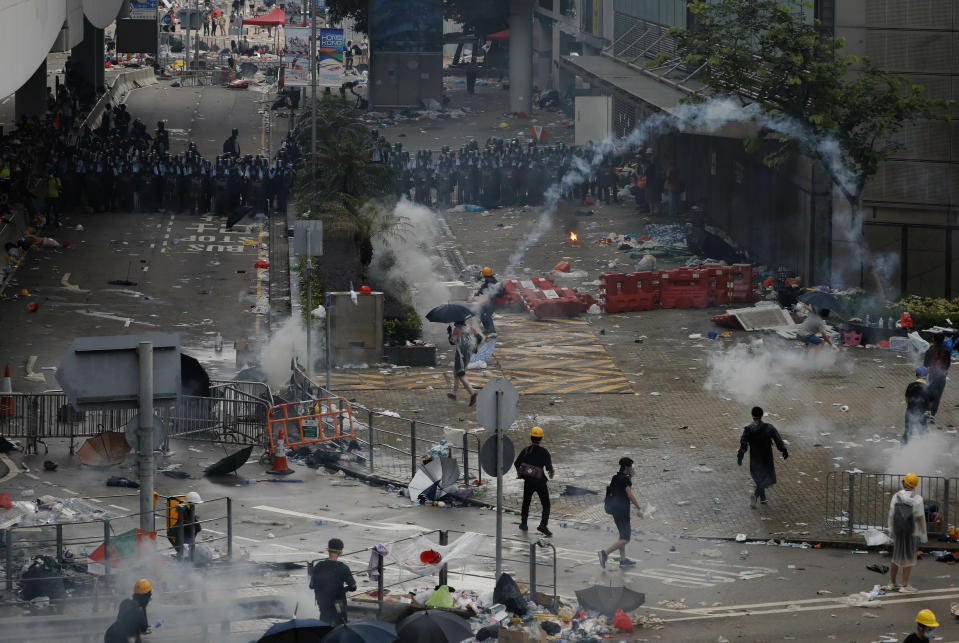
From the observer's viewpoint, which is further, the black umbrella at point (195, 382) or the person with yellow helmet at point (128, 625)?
the black umbrella at point (195, 382)

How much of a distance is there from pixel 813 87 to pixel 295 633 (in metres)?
20.0

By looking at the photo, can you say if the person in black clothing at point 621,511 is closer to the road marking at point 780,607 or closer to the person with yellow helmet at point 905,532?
the road marking at point 780,607

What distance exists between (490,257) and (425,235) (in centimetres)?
296

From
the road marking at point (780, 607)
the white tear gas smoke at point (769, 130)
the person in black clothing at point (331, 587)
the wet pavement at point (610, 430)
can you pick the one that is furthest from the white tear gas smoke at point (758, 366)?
the person in black clothing at point (331, 587)

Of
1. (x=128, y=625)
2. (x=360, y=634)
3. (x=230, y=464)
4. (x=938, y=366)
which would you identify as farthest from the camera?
(x=938, y=366)

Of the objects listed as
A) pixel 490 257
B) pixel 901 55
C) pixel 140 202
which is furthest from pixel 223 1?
pixel 901 55

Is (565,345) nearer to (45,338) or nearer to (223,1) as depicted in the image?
(45,338)

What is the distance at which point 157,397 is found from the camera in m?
11.7

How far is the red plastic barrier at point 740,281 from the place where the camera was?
29859 mm

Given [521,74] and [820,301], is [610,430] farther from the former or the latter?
[521,74]

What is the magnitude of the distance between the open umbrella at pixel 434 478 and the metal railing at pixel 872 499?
4.28 metres

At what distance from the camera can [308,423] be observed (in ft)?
67.3

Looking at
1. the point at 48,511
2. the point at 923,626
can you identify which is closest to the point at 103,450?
the point at 48,511

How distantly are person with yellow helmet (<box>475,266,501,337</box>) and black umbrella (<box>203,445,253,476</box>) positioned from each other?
27.5 feet
